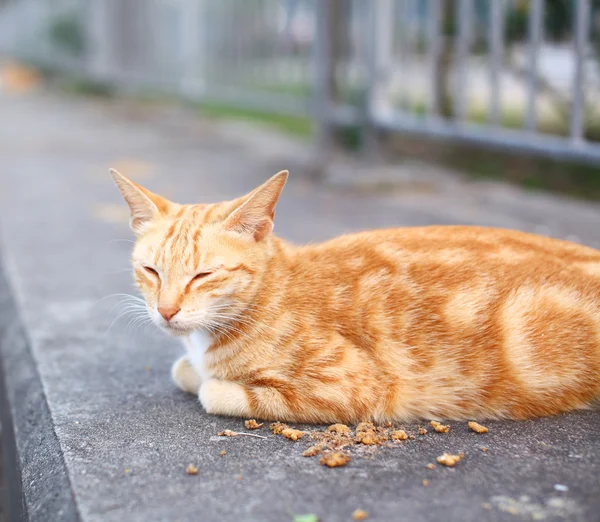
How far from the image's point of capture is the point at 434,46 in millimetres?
6109

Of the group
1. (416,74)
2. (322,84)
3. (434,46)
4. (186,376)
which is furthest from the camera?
(322,84)

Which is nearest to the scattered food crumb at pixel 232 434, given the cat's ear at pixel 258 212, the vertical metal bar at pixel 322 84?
the cat's ear at pixel 258 212

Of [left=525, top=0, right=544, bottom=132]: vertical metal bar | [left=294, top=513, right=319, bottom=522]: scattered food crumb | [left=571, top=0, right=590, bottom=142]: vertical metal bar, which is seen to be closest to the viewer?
[left=294, top=513, right=319, bottom=522]: scattered food crumb

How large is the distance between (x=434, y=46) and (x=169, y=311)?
4.42m

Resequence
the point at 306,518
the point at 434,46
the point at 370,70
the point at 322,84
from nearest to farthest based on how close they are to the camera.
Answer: the point at 306,518 < the point at 434,46 < the point at 370,70 < the point at 322,84

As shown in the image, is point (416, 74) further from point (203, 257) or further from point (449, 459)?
point (449, 459)

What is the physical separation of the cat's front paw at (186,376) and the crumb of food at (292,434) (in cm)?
43

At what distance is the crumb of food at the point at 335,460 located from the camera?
6.91ft

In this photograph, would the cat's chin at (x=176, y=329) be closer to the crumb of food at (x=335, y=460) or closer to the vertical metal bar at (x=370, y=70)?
the crumb of food at (x=335, y=460)

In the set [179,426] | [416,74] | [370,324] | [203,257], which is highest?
[416,74]

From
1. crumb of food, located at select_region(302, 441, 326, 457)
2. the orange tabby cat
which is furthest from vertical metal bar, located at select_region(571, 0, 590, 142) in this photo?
crumb of food, located at select_region(302, 441, 326, 457)

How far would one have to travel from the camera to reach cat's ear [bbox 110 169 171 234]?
99.9 inches

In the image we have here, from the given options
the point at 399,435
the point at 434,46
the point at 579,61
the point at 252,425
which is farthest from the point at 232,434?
the point at 434,46

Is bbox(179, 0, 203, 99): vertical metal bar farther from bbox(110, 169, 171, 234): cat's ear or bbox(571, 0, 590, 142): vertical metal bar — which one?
bbox(110, 169, 171, 234): cat's ear
